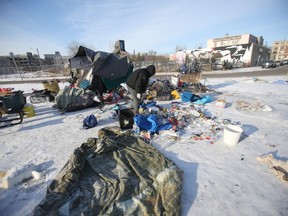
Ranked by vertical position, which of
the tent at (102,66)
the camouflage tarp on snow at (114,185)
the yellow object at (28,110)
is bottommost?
the camouflage tarp on snow at (114,185)

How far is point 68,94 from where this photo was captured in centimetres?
641

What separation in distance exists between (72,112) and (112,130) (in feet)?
10.1

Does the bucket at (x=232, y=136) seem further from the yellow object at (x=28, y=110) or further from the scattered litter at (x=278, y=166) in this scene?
the yellow object at (x=28, y=110)

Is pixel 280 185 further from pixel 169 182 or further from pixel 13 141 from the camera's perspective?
pixel 13 141

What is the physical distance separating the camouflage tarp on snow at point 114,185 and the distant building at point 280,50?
8233 centimetres

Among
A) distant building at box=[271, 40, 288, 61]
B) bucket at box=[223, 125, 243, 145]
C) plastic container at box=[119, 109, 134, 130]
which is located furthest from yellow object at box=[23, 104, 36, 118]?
distant building at box=[271, 40, 288, 61]

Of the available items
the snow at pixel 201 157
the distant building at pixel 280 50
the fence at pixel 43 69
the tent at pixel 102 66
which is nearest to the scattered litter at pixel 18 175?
the snow at pixel 201 157

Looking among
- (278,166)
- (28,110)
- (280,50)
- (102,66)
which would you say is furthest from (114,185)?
(280,50)

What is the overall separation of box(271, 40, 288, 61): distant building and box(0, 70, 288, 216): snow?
258 feet

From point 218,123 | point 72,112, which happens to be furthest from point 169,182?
point 72,112

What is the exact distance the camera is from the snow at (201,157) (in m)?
2.22

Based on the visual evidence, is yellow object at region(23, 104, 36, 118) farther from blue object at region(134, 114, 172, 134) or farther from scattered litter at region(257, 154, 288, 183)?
scattered litter at region(257, 154, 288, 183)

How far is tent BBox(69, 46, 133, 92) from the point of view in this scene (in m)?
7.36

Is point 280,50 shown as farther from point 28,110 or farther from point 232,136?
point 28,110
